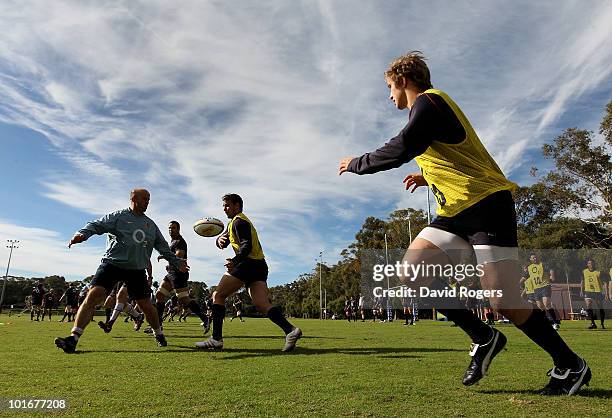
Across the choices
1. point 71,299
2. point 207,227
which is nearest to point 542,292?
point 207,227

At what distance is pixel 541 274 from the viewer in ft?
46.9

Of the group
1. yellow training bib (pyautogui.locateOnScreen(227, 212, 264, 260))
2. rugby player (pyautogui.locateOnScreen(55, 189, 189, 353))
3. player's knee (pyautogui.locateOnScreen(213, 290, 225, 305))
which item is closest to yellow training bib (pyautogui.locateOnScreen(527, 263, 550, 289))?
yellow training bib (pyautogui.locateOnScreen(227, 212, 264, 260))

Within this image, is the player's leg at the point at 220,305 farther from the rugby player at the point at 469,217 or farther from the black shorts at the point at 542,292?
the black shorts at the point at 542,292

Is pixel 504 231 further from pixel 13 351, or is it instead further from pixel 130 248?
pixel 13 351

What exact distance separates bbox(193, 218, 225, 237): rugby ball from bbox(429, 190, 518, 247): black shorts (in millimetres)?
7470

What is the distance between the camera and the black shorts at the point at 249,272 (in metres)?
6.52

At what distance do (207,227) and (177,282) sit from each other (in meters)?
1.73

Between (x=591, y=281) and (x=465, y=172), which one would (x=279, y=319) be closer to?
(x=465, y=172)

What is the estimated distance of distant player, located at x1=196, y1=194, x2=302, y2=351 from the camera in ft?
21.2

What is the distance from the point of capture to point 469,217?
130 inches

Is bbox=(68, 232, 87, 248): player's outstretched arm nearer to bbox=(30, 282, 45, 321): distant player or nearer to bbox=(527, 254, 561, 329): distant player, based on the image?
bbox=(527, 254, 561, 329): distant player

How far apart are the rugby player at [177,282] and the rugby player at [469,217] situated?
8.06m

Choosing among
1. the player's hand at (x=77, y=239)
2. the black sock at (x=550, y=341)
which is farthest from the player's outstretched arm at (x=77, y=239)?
the black sock at (x=550, y=341)

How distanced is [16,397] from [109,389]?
0.56 metres
